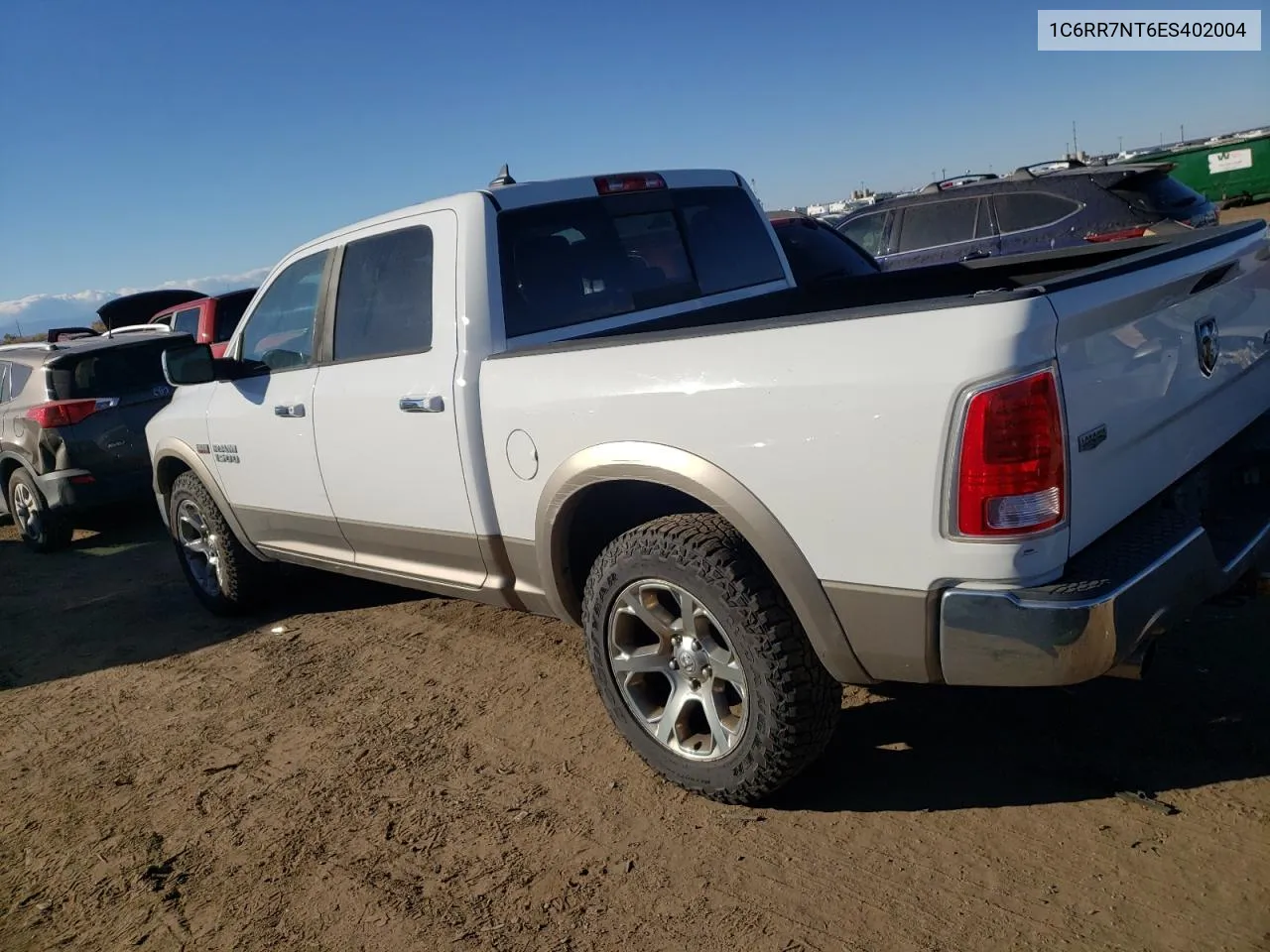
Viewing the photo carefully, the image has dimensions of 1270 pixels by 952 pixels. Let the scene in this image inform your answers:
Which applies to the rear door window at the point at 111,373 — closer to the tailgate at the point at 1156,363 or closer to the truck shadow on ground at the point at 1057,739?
the truck shadow on ground at the point at 1057,739

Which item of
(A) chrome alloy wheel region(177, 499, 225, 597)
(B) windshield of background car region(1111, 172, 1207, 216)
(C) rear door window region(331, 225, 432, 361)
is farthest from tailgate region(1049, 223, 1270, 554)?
(B) windshield of background car region(1111, 172, 1207, 216)

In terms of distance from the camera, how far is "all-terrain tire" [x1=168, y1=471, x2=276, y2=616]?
5.44 m

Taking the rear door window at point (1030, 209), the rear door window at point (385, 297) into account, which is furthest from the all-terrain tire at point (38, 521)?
the rear door window at point (1030, 209)

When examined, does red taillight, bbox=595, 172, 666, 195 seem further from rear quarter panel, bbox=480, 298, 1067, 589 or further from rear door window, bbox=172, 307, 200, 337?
rear door window, bbox=172, 307, 200, 337

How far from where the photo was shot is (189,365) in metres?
4.71

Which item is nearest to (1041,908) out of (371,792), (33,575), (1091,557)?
(1091,557)

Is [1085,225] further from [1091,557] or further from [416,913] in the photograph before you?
[416,913]

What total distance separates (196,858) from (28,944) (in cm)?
49

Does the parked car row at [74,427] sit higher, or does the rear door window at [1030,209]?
the rear door window at [1030,209]

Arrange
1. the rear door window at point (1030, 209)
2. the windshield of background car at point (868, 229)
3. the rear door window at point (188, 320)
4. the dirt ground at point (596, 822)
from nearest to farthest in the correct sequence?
the dirt ground at point (596, 822) < the rear door window at point (1030, 209) < the windshield of background car at point (868, 229) < the rear door window at point (188, 320)

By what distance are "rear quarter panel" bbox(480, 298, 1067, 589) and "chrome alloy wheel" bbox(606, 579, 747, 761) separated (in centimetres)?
49

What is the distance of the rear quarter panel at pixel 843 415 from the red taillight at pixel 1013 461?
5 centimetres

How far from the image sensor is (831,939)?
248 centimetres

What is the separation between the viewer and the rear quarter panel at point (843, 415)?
229 centimetres
